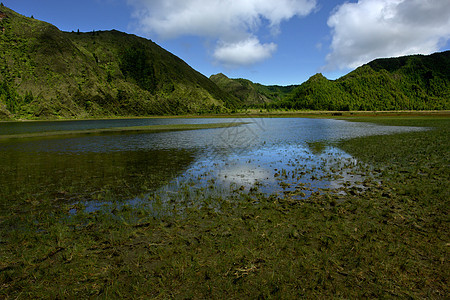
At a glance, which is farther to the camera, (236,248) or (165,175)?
(165,175)

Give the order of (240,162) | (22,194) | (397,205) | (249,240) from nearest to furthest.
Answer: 1. (249,240)
2. (397,205)
3. (22,194)
4. (240,162)

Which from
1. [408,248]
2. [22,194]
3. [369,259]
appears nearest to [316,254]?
[369,259]

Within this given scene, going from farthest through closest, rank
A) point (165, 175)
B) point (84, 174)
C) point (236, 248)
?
point (84, 174) → point (165, 175) → point (236, 248)

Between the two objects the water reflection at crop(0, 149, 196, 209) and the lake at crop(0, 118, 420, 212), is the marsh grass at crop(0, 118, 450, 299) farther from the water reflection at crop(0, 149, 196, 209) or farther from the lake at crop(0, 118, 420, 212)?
the water reflection at crop(0, 149, 196, 209)

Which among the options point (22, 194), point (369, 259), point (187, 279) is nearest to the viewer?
point (187, 279)

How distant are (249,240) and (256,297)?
10.1 feet

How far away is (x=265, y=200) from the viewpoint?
14312 millimetres

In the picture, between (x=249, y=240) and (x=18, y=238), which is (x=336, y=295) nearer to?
(x=249, y=240)

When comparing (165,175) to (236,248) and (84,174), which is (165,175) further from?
(236,248)

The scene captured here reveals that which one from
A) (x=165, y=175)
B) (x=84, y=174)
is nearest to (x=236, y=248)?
(x=165, y=175)

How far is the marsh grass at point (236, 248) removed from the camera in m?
6.83

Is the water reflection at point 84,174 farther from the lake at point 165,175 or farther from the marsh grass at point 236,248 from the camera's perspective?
the marsh grass at point 236,248

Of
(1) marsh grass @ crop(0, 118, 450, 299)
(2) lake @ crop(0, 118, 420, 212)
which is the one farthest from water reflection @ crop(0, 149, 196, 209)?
(1) marsh grass @ crop(0, 118, 450, 299)

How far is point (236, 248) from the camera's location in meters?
8.95
